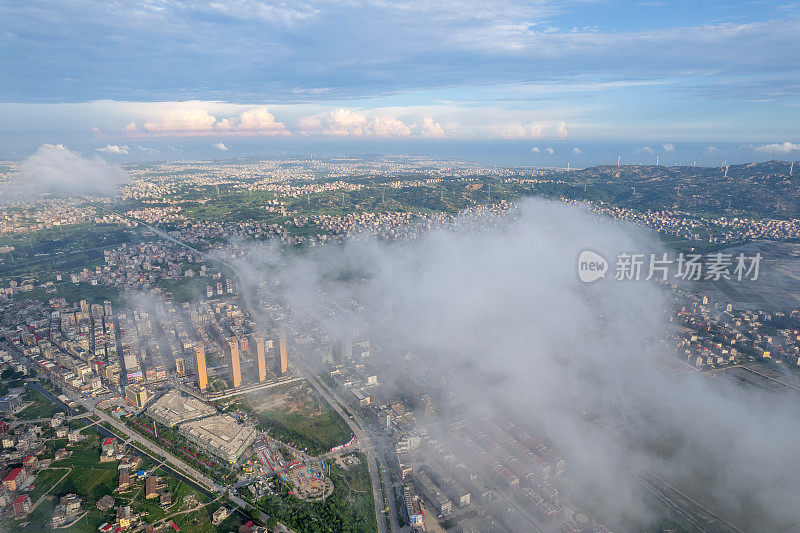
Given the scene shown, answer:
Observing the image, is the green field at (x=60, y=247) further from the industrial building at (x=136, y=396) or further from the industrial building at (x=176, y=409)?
the industrial building at (x=176, y=409)

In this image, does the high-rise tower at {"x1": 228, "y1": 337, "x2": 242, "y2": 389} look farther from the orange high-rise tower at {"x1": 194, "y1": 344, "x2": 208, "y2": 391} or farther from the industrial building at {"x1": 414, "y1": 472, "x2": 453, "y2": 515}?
the industrial building at {"x1": 414, "y1": 472, "x2": 453, "y2": 515}

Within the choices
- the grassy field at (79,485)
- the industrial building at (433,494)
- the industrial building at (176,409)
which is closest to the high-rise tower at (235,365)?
the industrial building at (176,409)

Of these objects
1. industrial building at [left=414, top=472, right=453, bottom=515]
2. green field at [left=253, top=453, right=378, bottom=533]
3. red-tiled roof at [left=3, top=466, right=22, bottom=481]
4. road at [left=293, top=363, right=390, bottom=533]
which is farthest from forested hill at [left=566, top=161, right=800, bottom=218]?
red-tiled roof at [left=3, top=466, right=22, bottom=481]

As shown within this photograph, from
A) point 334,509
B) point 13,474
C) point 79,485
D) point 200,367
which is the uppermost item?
point 200,367

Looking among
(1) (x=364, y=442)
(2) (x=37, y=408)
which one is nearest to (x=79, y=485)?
(2) (x=37, y=408)

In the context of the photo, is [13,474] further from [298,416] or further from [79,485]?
[298,416]

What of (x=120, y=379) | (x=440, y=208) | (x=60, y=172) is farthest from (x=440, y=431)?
(x=60, y=172)

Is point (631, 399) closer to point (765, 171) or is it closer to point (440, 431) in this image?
point (440, 431)
